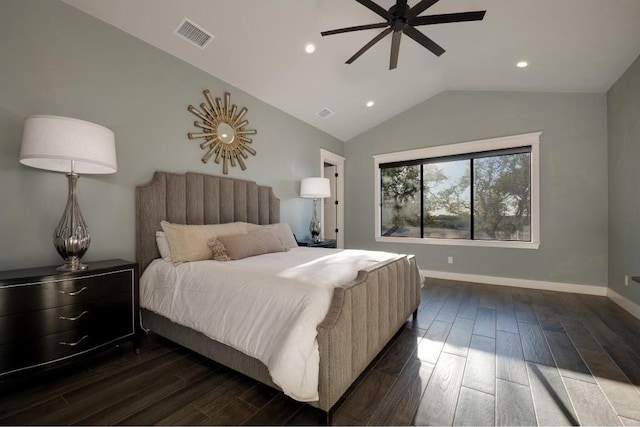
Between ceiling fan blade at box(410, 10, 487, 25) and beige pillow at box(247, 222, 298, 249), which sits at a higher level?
ceiling fan blade at box(410, 10, 487, 25)

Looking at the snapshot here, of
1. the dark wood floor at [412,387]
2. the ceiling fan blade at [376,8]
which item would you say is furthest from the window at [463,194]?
the ceiling fan blade at [376,8]

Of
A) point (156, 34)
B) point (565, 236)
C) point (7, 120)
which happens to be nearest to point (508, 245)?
point (565, 236)

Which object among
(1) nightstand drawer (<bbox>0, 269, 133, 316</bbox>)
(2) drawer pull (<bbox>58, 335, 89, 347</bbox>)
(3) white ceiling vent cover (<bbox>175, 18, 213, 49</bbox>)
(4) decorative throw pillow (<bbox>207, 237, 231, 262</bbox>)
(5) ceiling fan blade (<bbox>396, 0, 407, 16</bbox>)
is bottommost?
(2) drawer pull (<bbox>58, 335, 89, 347</bbox>)

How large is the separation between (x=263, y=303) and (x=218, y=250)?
1.04 metres

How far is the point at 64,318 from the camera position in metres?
1.73

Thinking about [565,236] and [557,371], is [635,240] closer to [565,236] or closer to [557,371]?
[565,236]

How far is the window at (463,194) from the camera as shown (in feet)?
13.2

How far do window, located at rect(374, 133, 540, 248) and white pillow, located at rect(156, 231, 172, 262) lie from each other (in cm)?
375

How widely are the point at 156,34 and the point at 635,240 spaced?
5320mm

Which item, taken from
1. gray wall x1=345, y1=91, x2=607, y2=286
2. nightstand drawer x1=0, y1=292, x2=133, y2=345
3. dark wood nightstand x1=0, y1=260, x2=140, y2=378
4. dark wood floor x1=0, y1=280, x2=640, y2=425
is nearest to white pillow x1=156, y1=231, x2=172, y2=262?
dark wood nightstand x1=0, y1=260, x2=140, y2=378

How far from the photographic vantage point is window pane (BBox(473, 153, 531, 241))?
13.3ft

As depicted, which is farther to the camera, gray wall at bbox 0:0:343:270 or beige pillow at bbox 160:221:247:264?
beige pillow at bbox 160:221:247:264

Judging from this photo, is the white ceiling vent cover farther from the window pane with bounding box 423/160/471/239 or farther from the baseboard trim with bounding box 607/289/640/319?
the baseboard trim with bounding box 607/289/640/319

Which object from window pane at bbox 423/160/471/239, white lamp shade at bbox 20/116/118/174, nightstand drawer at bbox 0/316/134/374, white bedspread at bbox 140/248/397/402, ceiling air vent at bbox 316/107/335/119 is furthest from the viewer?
window pane at bbox 423/160/471/239
